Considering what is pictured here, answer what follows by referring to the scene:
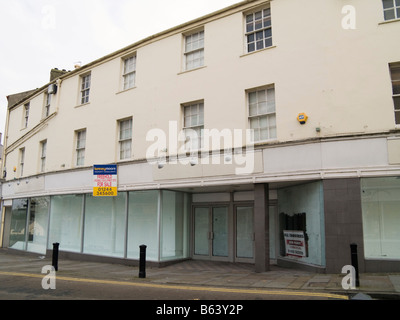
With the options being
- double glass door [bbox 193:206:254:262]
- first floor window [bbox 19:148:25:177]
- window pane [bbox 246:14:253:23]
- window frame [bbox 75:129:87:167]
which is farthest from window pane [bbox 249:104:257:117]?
first floor window [bbox 19:148:25:177]

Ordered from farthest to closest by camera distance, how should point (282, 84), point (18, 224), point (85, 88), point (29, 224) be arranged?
point (18, 224)
point (29, 224)
point (85, 88)
point (282, 84)

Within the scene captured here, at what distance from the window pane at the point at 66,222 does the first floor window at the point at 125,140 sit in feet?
11.3

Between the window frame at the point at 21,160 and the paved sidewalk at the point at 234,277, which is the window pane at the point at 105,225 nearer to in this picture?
the paved sidewalk at the point at 234,277

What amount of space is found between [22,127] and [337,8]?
19.6 m

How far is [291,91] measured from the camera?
1082 cm

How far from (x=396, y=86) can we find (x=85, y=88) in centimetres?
1387

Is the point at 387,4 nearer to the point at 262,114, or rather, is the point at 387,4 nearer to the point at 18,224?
the point at 262,114

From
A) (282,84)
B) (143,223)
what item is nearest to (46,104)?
(143,223)

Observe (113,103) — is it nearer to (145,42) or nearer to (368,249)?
(145,42)

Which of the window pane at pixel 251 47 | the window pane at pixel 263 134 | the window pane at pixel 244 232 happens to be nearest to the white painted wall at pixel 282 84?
the window pane at pixel 251 47

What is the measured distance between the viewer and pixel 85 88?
57.2ft

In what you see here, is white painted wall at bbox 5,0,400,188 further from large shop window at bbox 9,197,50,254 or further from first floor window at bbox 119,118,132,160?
large shop window at bbox 9,197,50,254

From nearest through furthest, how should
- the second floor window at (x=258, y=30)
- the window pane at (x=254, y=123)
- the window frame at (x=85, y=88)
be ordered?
the window pane at (x=254, y=123) < the second floor window at (x=258, y=30) < the window frame at (x=85, y=88)

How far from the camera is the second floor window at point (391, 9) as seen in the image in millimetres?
9867
